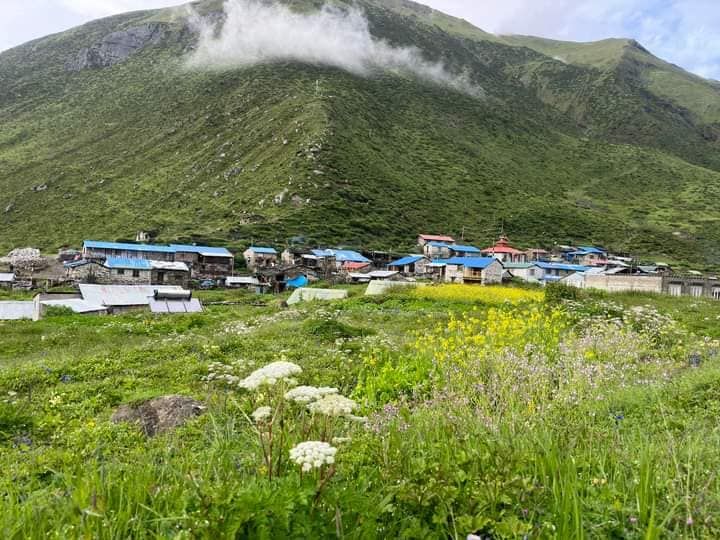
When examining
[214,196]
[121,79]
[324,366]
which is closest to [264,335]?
[324,366]

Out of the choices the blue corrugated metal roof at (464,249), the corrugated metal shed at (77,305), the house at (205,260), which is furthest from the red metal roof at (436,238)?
the corrugated metal shed at (77,305)

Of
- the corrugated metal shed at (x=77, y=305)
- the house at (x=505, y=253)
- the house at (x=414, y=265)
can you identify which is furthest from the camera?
the house at (x=505, y=253)

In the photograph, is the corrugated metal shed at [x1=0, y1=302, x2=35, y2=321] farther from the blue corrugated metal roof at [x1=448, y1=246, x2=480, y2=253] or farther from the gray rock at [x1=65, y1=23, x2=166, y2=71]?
the gray rock at [x1=65, y1=23, x2=166, y2=71]

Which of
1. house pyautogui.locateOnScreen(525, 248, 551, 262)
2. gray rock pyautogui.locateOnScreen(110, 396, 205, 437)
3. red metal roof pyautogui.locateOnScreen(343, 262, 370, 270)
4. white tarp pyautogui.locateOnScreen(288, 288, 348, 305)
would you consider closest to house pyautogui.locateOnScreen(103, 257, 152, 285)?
red metal roof pyautogui.locateOnScreen(343, 262, 370, 270)

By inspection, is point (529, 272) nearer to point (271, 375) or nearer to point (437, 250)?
point (437, 250)

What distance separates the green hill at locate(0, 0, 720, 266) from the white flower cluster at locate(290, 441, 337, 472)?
259 feet

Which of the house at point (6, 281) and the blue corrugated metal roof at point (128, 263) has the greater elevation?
the blue corrugated metal roof at point (128, 263)

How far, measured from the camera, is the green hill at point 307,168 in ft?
301

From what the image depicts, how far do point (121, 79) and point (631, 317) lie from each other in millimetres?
194767

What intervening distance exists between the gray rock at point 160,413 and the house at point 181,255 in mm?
63724

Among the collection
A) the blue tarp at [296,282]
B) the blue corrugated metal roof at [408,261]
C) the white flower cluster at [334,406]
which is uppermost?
the white flower cluster at [334,406]

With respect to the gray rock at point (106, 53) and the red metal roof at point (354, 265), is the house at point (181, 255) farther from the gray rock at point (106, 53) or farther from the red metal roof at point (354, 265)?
the gray rock at point (106, 53)

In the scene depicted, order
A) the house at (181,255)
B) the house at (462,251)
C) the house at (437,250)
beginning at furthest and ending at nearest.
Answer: the house at (462,251)
the house at (437,250)
the house at (181,255)

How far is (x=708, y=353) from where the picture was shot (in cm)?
903
